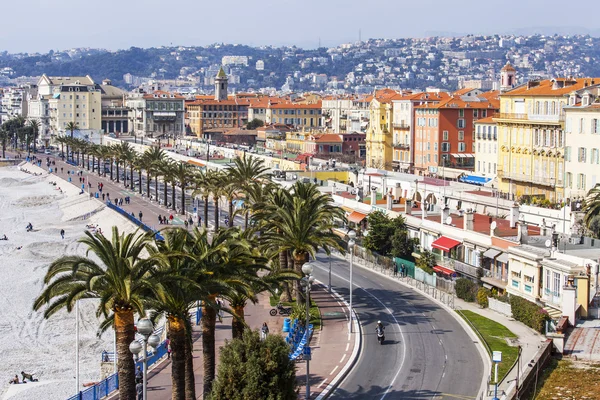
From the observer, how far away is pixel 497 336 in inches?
1468

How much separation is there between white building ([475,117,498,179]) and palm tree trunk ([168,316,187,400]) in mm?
56034

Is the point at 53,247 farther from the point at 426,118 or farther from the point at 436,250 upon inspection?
the point at 426,118

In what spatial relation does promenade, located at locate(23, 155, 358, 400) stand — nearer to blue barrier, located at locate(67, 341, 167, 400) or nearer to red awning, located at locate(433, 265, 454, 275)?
blue barrier, located at locate(67, 341, 167, 400)

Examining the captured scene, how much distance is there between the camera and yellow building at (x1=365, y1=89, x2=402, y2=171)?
111m

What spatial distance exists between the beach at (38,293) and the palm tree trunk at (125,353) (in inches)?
373

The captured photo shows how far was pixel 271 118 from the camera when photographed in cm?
17725

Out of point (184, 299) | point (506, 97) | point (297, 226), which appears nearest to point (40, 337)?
point (297, 226)

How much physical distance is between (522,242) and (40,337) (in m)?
23.7

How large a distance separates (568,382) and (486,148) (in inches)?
2157

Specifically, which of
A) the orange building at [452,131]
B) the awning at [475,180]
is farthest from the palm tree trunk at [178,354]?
the orange building at [452,131]

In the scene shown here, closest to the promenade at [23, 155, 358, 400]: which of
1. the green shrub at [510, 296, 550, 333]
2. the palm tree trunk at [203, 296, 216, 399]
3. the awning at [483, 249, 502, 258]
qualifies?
the palm tree trunk at [203, 296, 216, 399]

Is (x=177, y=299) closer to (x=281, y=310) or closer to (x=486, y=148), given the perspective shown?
(x=281, y=310)

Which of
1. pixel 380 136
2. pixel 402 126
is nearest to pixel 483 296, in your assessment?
pixel 402 126

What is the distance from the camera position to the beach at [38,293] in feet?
130
